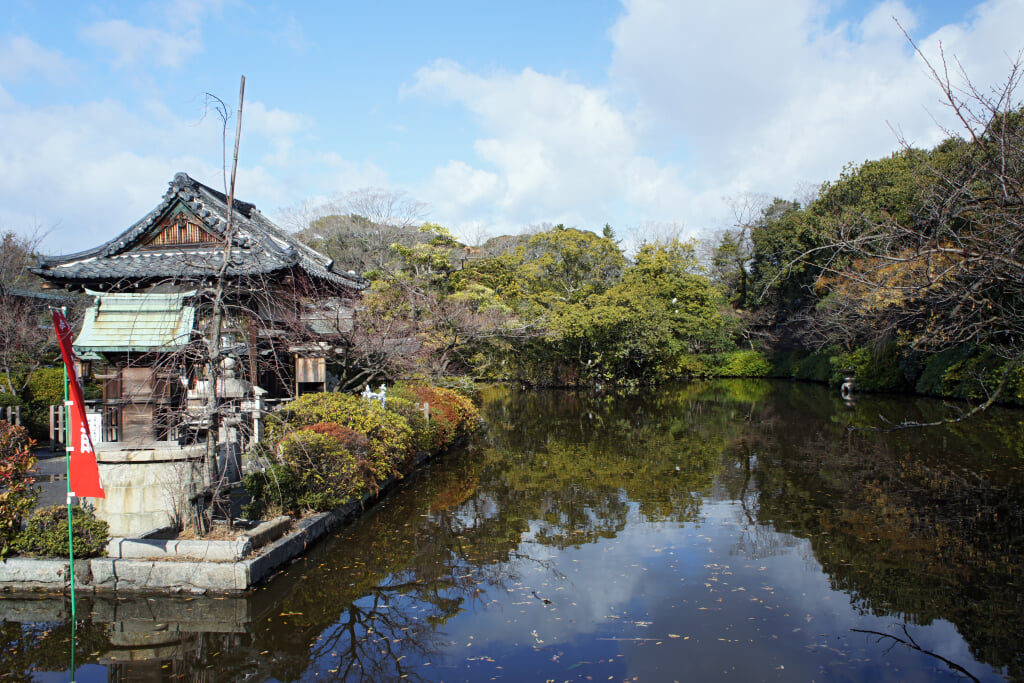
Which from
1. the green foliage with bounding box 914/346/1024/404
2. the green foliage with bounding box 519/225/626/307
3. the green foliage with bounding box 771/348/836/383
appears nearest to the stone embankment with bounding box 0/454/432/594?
the green foliage with bounding box 914/346/1024/404

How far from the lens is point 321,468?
8016 mm

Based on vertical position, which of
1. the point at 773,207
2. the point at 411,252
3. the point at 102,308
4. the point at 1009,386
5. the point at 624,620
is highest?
the point at 773,207

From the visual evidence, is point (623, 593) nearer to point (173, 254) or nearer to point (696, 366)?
point (173, 254)

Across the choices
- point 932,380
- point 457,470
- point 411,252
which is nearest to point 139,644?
point 457,470

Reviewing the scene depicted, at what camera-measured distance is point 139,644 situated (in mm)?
5238

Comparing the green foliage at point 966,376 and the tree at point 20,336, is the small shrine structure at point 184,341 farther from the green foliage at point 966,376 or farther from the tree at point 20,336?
the green foliage at point 966,376

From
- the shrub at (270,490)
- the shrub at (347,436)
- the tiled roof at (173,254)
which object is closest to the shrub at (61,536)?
the shrub at (270,490)

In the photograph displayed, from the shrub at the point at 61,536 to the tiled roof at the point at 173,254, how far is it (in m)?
4.26

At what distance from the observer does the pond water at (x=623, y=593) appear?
16.3ft

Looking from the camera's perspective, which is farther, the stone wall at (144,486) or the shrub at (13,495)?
the stone wall at (144,486)

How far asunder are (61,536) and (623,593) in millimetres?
5550

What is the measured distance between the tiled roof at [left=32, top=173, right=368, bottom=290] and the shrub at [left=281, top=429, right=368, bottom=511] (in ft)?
10.7

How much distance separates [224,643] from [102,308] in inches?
174

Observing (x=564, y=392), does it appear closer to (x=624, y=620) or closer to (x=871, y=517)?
(x=871, y=517)
